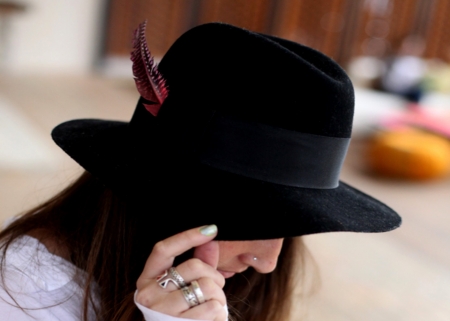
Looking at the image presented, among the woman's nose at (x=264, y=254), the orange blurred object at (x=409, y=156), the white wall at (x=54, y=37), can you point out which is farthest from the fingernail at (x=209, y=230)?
the white wall at (x=54, y=37)

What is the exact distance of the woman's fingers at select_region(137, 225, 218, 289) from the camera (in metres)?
0.80

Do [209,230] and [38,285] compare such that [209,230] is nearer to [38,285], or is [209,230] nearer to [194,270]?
[194,270]

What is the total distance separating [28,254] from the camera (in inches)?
38.2

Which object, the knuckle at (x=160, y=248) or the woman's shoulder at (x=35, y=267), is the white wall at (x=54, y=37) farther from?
the knuckle at (x=160, y=248)

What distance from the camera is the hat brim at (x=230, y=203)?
823 millimetres

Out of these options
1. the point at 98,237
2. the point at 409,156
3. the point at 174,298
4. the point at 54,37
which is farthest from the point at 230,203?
the point at 54,37

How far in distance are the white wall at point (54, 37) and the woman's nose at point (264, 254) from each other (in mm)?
5925

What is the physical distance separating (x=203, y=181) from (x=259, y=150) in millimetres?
99

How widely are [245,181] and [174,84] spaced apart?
20 cm

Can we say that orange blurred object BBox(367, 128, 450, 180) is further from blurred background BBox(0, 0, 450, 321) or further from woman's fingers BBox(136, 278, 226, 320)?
woman's fingers BBox(136, 278, 226, 320)

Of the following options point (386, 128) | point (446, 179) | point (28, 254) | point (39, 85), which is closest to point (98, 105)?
point (39, 85)

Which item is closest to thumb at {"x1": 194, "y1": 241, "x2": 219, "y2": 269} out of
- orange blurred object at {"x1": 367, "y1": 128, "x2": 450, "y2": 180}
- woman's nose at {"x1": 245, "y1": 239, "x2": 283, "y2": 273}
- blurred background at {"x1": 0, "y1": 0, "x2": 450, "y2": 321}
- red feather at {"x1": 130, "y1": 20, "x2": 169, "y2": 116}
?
woman's nose at {"x1": 245, "y1": 239, "x2": 283, "y2": 273}

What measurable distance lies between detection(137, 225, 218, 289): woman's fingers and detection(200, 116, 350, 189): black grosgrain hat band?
0.11 metres

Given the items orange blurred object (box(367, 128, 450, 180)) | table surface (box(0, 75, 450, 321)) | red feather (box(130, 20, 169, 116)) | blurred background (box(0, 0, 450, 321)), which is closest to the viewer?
red feather (box(130, 20, 169, 116))
